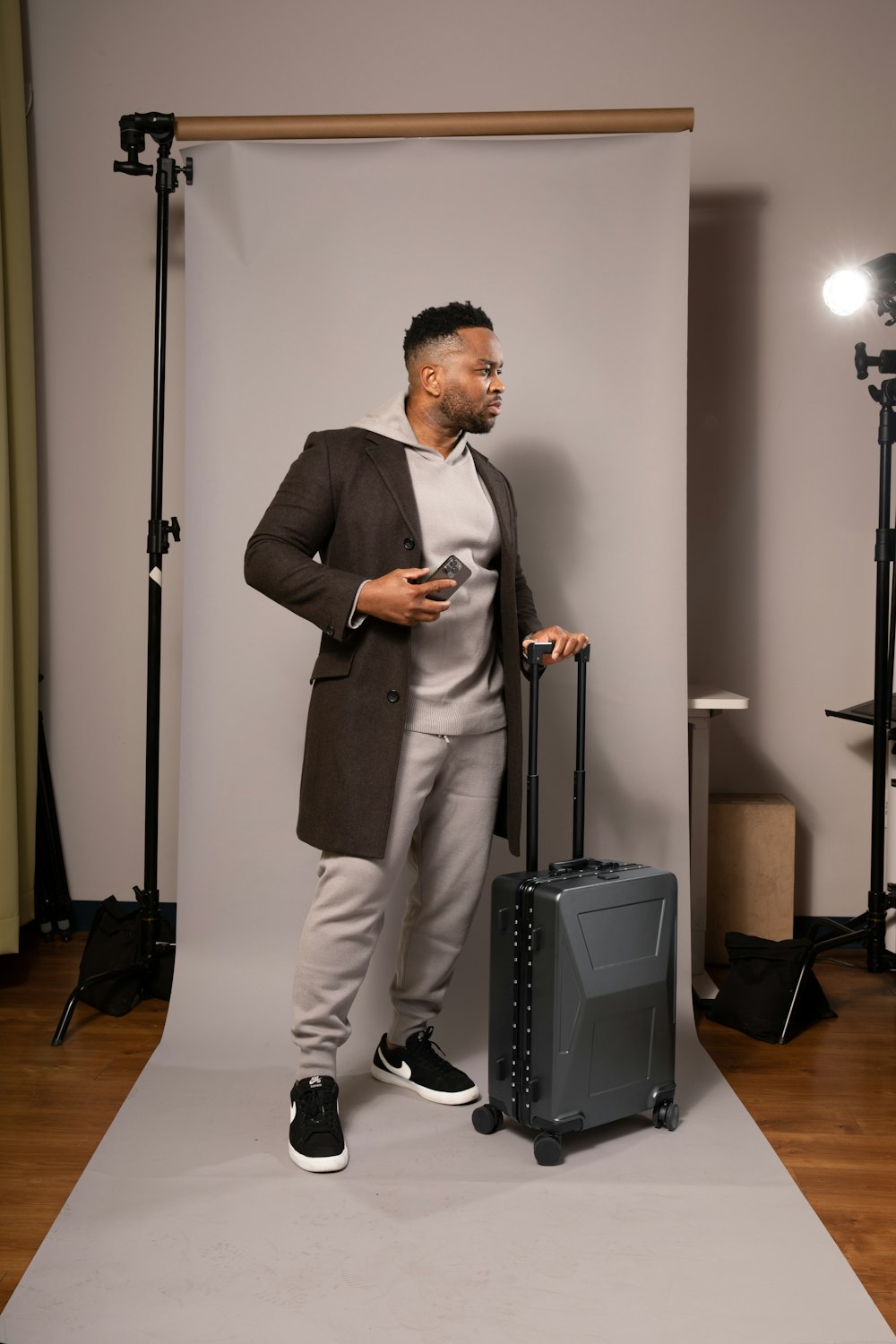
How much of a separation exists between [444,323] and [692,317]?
1332 mm

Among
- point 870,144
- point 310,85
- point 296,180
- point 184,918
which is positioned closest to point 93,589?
point 184,918

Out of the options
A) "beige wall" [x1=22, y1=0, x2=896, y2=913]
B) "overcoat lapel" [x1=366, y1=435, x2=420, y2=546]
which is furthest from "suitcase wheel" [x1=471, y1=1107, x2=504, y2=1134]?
"beige wall" [x1=22, y1=0, x2=896, y2=913]

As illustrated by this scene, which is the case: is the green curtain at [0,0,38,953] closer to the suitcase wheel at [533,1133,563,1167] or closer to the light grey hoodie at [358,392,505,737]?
the light grey hoodie at [358,392,505,737]

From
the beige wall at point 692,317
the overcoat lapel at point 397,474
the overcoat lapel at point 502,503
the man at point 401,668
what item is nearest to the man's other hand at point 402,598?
the man at point 401,668

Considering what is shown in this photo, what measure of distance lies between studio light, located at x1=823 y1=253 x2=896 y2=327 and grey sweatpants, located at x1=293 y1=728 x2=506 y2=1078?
52.5 inches

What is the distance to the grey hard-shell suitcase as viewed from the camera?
6.57ft

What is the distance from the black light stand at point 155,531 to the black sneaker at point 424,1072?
70 cm

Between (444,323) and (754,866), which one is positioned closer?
(444,323)

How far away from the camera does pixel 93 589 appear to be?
331 cm

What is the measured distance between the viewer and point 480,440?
9.30 ft

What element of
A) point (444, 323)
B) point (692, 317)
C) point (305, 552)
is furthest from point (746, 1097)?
point (692, 317)

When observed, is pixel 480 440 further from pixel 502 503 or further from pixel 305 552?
pixel 305 552

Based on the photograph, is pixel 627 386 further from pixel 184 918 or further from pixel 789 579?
pixel 184 918

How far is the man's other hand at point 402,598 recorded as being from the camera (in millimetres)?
1929
